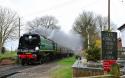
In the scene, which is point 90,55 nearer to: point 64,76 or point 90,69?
point 64,76

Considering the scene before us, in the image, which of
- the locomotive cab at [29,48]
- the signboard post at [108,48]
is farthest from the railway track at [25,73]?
the signboard post at [108,48]

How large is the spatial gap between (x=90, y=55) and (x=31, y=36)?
A: 17364 mm

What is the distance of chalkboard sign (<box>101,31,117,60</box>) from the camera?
16578 millimetres

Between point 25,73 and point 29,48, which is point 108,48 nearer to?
point 25,73

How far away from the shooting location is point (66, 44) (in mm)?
69188

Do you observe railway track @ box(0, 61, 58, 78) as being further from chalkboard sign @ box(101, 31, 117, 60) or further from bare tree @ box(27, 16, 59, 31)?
bare tree @ box(27, 16, 59, 31)

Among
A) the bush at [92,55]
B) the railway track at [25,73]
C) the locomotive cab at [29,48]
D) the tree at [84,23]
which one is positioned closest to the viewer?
the railway track at [25,73]

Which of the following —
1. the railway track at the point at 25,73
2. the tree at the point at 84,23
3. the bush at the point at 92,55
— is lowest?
the railway track at the point at 25,73

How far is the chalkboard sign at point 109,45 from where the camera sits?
16.6 m

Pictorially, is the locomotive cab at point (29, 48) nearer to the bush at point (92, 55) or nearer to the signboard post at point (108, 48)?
the bush at point (92, 55)

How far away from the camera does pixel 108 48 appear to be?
16.7 metres

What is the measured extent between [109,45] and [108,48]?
0.13 m

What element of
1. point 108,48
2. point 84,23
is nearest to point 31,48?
point 108,48

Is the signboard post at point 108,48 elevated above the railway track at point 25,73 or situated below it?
above
